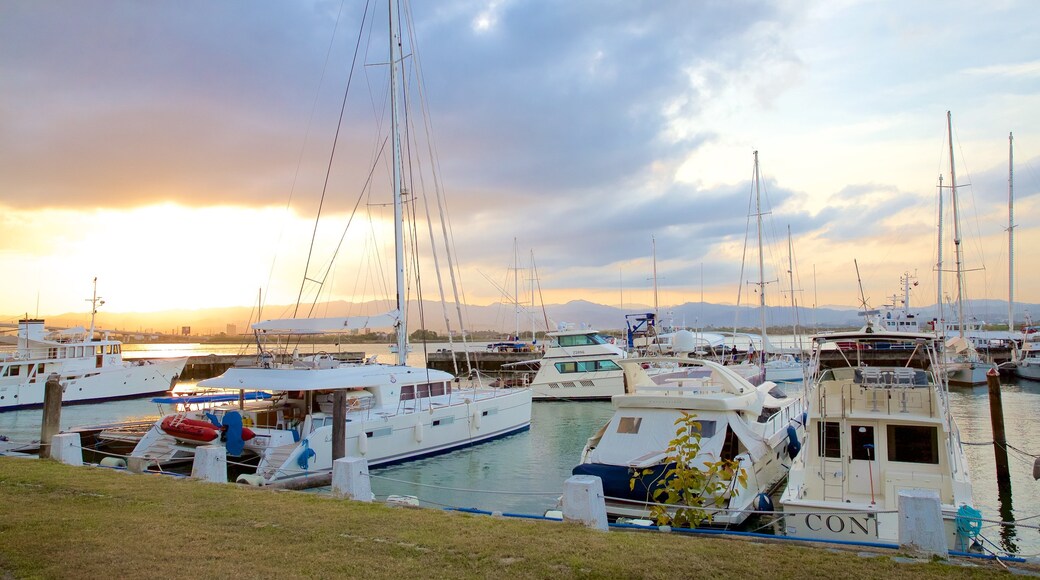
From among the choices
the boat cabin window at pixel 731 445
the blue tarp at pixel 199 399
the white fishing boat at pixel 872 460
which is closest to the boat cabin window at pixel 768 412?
the boat cabin window at pixel 731 445

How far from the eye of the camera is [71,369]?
45719 mm

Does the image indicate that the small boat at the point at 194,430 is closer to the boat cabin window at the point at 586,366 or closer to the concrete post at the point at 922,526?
the concrete post at the point at 922,526

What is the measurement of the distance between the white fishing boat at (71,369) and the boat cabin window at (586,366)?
31.1 meters

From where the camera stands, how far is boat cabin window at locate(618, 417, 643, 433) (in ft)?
49.2

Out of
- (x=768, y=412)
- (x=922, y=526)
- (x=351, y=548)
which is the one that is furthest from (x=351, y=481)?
(x=768, y=412)

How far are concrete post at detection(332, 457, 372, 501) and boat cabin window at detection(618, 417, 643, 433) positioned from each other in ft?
22.1

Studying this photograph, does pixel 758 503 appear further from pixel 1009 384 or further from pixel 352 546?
pixel 1009 384

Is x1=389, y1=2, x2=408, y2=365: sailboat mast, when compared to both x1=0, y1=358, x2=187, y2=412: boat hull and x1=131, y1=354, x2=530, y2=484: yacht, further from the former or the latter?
x1=0, y1=358, x2=187, y2=412: boat hull

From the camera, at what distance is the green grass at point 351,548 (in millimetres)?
6406

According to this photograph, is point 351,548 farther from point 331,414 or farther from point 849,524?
point 331,414

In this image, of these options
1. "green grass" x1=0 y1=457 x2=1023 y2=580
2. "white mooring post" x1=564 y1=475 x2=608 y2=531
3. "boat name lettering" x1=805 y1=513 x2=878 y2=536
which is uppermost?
"white mooring post" x1=564 y1=475 x2=608 y2=531

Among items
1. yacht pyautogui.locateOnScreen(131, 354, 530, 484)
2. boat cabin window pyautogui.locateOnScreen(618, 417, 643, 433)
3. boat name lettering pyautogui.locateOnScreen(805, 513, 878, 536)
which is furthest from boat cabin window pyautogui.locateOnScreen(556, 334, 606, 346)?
boat name lettering pyautogui.locateOnScreen(805, 513, 878, 536)

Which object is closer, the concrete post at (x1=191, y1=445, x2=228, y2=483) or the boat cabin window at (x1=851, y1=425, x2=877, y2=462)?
the concrete post at (x1=191, y1=445, x2=228, y2=483)

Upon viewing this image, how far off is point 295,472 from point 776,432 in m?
13.2
